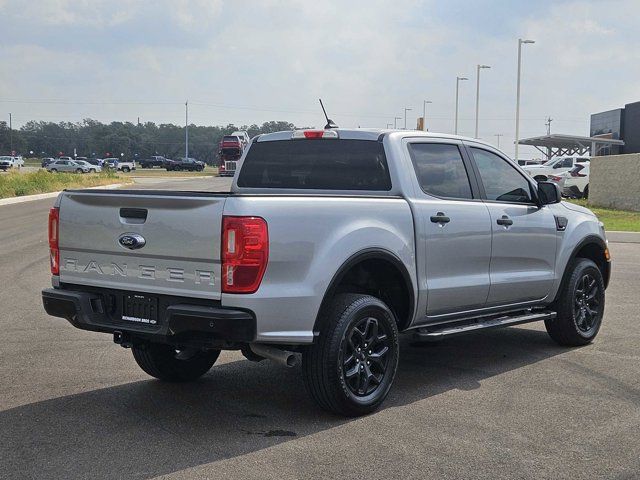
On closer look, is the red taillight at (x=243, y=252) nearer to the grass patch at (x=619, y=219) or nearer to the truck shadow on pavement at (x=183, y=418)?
the truck shadow on pavement at (x=183, y=418)

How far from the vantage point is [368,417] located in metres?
5.76

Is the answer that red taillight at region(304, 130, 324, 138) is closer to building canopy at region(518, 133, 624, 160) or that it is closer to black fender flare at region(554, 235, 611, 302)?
black fender flare at region(554, 235, 611, 302)

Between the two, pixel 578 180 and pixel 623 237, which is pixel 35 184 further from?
pixel 623 237

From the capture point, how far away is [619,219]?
24.6m

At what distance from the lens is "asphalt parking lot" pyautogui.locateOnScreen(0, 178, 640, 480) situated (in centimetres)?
478

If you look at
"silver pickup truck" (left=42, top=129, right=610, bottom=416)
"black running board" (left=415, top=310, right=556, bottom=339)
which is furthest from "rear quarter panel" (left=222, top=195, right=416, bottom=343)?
"black running board" (left=415, top=310, right=556, bottom=339)

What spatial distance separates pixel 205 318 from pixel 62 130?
173232mm

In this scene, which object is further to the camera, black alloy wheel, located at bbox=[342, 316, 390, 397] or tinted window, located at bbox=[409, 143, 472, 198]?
tinted window, located at bbox=[409, 143, 472, 198]

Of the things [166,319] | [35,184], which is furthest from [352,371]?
[35,184]

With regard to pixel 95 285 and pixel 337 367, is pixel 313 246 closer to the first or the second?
pixel 337 367

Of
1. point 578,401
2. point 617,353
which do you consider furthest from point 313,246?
point 617,353

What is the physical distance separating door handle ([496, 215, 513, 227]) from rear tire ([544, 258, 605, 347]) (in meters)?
1.12

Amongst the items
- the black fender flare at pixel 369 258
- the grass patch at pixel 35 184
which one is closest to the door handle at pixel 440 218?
the black fender flare at pixel 369 258

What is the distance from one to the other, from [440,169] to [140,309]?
2712 mm
